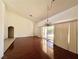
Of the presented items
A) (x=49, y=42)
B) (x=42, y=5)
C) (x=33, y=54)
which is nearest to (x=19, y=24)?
(x=49, y=42)

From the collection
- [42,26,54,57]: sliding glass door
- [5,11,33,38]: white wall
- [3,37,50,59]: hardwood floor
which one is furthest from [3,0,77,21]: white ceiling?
[5,11,33,38]: white wall

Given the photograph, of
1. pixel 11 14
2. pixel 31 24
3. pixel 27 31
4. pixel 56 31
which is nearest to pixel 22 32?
pixel 27 31

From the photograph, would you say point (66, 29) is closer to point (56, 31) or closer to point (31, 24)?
point (56, 31)

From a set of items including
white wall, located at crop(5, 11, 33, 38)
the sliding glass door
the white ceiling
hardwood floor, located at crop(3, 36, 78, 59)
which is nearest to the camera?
hardwood floor, located at crop(3, 36, 78, 59)

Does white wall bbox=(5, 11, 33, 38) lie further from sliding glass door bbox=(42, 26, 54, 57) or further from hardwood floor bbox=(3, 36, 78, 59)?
hardwood floor bbox=(3, 36, 78, 59)

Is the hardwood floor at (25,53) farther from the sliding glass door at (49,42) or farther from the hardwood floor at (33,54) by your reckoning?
the sliding glass door at (49,42)

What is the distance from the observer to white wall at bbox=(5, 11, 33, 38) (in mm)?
15120

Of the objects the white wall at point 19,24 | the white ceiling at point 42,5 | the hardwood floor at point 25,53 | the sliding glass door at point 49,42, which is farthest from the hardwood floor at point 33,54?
the white wall at point 19,24

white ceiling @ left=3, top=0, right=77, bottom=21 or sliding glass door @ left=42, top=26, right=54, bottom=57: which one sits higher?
white ceiling @ left=3, top=0, right=77, bottom=21

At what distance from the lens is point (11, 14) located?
596 inches

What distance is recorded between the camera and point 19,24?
1575cm

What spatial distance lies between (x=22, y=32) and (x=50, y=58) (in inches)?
459

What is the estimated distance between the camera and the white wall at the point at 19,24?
15120 mm

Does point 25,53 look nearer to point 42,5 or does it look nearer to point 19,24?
point 42,5
